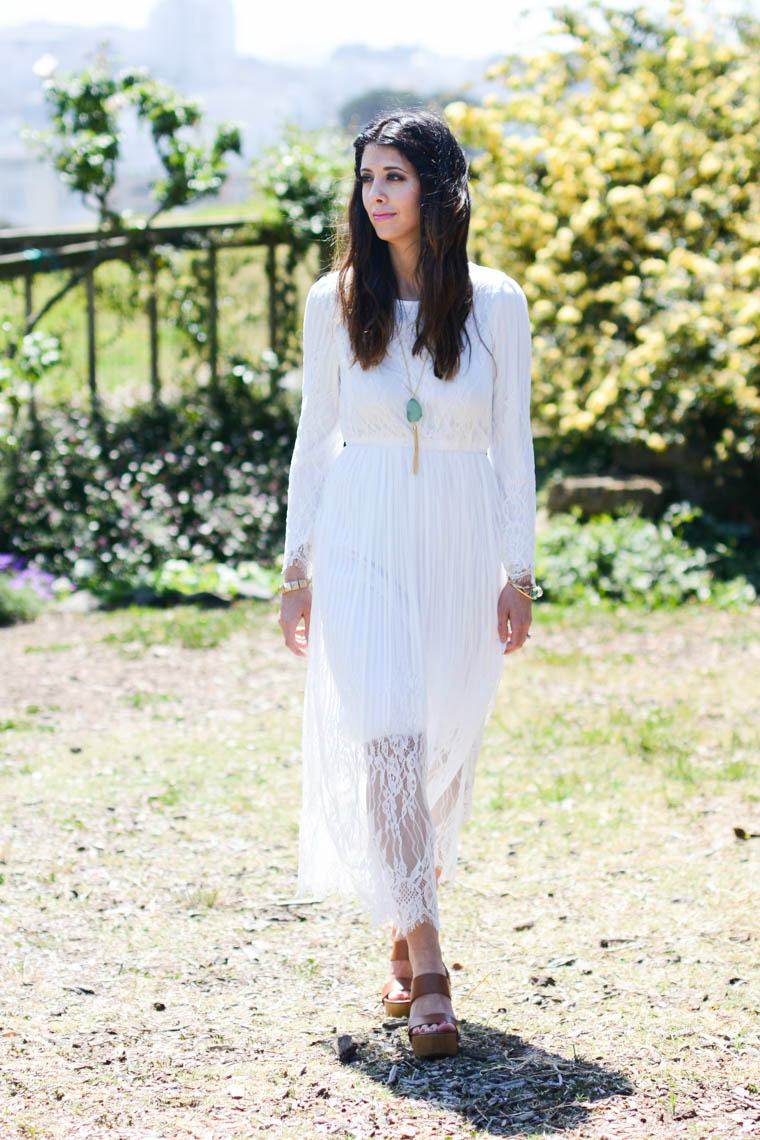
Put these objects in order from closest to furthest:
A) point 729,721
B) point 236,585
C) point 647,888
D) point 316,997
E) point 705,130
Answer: point 316,997, point 647,888, point 729,721, point 236,585, point 705,130

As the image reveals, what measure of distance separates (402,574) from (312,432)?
0.41m

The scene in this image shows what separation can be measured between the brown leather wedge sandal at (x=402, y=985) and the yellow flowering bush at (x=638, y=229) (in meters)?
5.02

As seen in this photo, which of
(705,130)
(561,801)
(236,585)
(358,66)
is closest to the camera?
(561,801)

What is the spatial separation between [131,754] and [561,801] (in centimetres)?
161

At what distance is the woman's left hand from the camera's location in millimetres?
2883

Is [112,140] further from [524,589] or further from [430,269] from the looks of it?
[524,589]

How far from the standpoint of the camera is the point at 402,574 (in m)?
2.78

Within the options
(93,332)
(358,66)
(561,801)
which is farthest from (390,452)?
(358,66)

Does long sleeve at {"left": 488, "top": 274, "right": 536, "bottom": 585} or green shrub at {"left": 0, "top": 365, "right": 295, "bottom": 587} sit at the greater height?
long sleeve at {"left": 488, "top": 274, "right": 536, "bottom": 585}

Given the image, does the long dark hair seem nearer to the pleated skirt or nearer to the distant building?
the pleated skirt

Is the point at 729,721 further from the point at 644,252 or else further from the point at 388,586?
the point at 644,252

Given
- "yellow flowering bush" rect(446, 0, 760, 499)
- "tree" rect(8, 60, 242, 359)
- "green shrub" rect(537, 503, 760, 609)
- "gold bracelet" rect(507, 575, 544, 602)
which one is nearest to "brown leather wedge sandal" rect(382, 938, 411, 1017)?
"gold bracelet" rect(507, 575, 544, 602)

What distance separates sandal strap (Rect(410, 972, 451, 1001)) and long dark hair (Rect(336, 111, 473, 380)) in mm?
1243

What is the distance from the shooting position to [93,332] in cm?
899
